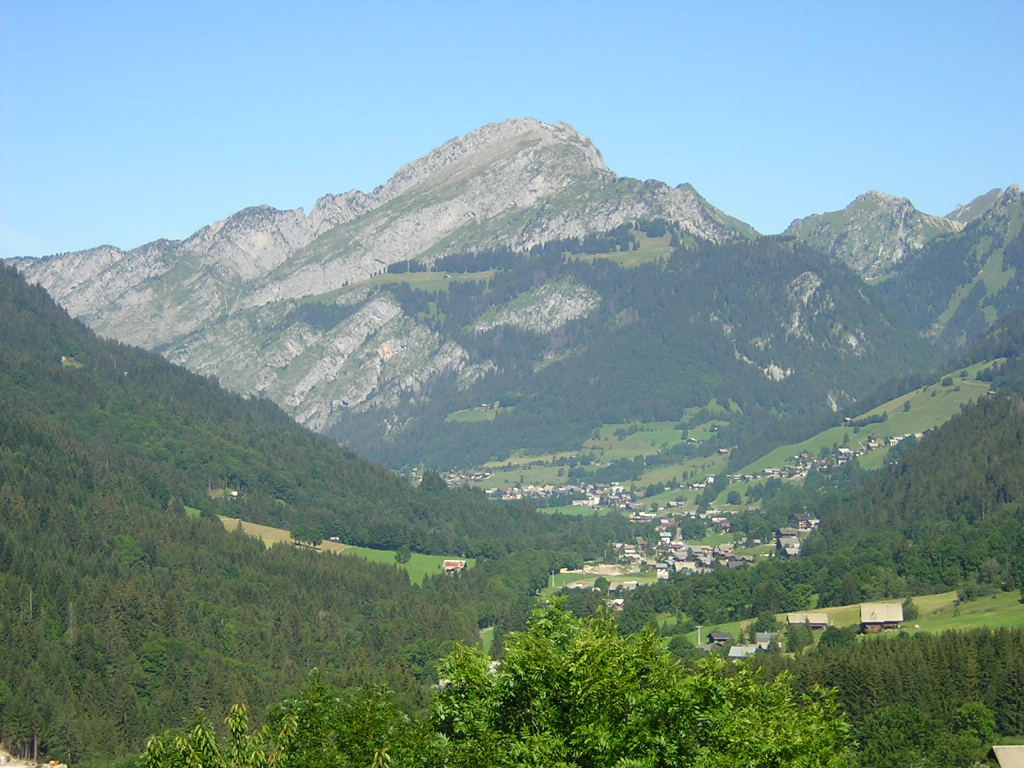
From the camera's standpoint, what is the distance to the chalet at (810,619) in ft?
543

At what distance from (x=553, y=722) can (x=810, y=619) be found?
120m

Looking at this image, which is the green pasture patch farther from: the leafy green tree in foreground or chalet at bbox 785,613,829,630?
the leafy green tree in foreground

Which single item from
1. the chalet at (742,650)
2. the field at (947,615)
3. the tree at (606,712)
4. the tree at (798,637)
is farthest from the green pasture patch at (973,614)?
the tree at (606,712)

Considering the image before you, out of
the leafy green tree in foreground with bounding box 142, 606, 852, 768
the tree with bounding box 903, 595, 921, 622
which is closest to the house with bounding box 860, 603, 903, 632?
the tree with bounding box 903, 595, 921, 622

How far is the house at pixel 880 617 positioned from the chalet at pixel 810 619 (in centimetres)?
454

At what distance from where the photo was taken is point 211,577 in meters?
190

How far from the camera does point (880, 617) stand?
525 feet

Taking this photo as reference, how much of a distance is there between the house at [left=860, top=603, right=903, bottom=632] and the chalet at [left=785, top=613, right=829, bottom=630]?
179 inches

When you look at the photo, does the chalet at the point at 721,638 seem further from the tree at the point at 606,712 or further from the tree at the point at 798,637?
the tree at the point at 606,712

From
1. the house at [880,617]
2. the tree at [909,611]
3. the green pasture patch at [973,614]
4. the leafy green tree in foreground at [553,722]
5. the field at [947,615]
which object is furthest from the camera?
the tree at [909,611]

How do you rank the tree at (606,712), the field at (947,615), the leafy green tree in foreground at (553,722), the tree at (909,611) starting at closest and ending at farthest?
the tree at (606,712), the leafy green tree in foreground at (553,722), the field at (947,615), the tree at (909,611)

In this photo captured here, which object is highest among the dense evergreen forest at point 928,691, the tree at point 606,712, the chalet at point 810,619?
the tree at point 606,712

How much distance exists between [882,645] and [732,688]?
79454mm

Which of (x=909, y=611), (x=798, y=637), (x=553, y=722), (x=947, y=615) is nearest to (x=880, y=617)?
(x=909, y=611)
